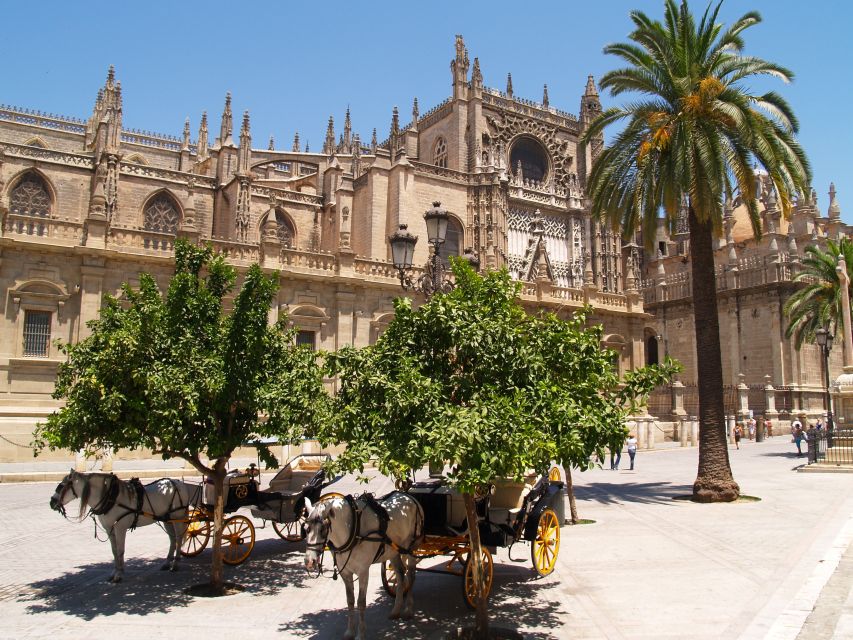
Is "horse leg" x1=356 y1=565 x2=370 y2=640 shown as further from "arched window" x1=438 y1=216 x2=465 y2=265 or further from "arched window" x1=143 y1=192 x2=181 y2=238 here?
"arched window" x1=438 y1=216 x2=465 y2=265

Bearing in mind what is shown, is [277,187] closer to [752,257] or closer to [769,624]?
[752,257]

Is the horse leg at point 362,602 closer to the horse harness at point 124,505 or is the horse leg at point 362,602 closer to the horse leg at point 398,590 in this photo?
the horse leg at point 398,590

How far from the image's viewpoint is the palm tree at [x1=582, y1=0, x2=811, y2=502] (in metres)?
14.1

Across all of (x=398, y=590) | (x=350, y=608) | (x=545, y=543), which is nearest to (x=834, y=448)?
(x=545, y=543)

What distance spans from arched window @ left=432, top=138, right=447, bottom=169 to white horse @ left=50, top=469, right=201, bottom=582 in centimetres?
3767

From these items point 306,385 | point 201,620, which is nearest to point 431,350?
point 306,385

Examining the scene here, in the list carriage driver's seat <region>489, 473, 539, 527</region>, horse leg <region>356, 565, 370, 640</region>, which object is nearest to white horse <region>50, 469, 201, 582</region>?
horse leg <region>356, 565, 370, 640</region>

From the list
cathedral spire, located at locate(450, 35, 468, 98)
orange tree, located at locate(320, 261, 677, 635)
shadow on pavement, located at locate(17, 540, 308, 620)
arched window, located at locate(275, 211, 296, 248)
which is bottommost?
shadow on pavement, located at locate(17, 540, 308, 620)

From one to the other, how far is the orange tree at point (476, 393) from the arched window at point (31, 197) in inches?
1213

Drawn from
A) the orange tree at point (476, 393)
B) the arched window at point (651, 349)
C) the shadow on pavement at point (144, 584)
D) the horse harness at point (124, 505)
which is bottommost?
the shadow on pavement at point (144, 584)

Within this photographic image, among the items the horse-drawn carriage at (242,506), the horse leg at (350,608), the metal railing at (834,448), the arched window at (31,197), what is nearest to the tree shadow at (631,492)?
the metal railing at (834,448)

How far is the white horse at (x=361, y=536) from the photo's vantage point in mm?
5699

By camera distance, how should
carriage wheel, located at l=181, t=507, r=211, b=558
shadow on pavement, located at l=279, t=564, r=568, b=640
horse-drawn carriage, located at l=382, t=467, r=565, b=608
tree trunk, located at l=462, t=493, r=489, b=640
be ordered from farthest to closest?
carriage wheel, located at l=181, t=507, r=211, b=558 < horse-drawn carriage, located at l=382, t=467, r=565, b=608 < shadow on pavement, located at l=279, t=564, r=568, b=640 < tree trunk, located at l=462, t=493, r=489, b=640

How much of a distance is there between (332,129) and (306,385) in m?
42.6
